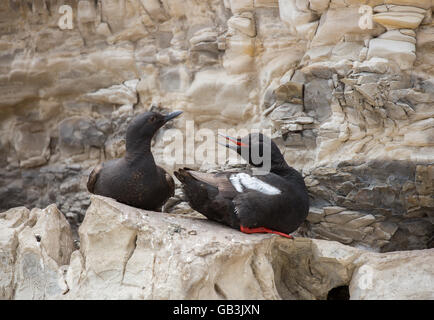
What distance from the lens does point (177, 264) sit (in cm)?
311

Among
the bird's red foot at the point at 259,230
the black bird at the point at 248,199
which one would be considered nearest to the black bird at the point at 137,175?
the black bird at the point at 248,199

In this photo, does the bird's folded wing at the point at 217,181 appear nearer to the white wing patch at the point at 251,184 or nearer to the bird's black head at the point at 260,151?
the white wing patch at the point at 251,184

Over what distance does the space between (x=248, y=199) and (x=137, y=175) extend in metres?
0.95

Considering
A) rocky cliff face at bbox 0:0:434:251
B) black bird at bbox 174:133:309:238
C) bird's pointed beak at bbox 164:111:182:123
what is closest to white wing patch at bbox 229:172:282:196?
black bird at bbox 174:133:309:238

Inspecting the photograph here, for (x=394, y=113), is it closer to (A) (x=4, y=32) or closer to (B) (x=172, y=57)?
(B) (x=172, y=57)

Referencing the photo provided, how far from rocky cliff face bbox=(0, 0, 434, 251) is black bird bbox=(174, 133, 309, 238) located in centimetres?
96

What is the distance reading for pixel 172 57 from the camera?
5.83m

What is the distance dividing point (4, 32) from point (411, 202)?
17.7 feet

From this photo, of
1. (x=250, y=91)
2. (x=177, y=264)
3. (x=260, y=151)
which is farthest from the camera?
(x=250, y=91)

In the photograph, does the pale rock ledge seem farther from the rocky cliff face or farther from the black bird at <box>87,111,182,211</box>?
the rocky cliff face

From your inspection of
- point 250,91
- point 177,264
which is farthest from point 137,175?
point 250,91

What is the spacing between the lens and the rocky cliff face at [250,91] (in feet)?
14.3

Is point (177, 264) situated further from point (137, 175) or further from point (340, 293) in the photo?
point (340, 293)

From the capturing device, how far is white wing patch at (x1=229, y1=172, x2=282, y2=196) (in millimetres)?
3674
